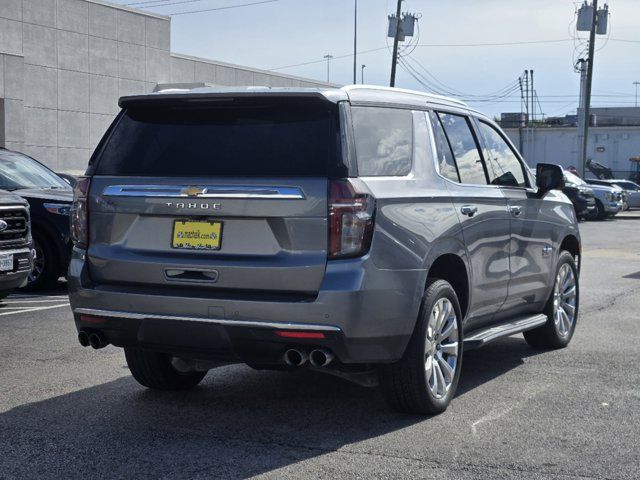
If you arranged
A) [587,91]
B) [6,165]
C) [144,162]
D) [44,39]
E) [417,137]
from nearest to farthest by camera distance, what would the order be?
[144,162], [417,137], [6,165], [44,39], [587,91]

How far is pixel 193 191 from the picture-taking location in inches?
226

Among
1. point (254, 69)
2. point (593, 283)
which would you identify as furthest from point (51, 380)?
point (254, 69)

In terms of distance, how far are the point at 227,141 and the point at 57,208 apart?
25.2ft

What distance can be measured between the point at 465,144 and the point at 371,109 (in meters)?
1.31

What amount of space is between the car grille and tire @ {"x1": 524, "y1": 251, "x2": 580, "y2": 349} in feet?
16.4

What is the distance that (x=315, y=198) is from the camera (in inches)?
219

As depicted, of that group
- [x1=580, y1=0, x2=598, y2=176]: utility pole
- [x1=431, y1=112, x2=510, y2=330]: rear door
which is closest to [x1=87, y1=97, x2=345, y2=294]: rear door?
[x1=431, y1=112, x2=510, y2=330]: rear door

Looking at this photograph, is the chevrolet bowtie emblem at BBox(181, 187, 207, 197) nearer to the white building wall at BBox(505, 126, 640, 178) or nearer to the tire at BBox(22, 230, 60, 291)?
the tire at BBox(22, 230, 60, 291)

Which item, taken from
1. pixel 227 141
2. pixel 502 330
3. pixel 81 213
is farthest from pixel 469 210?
pixel 81 213

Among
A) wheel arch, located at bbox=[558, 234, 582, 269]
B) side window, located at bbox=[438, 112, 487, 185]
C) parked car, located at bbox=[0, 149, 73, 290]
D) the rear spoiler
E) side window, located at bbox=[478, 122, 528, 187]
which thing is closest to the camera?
the rear spoiler

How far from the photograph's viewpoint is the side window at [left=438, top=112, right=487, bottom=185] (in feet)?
22.9

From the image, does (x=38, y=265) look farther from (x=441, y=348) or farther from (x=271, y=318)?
(x=271, y=318)

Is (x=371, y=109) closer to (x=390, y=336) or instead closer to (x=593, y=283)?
(x=390, y=336)

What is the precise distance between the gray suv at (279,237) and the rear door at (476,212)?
0.08 m
